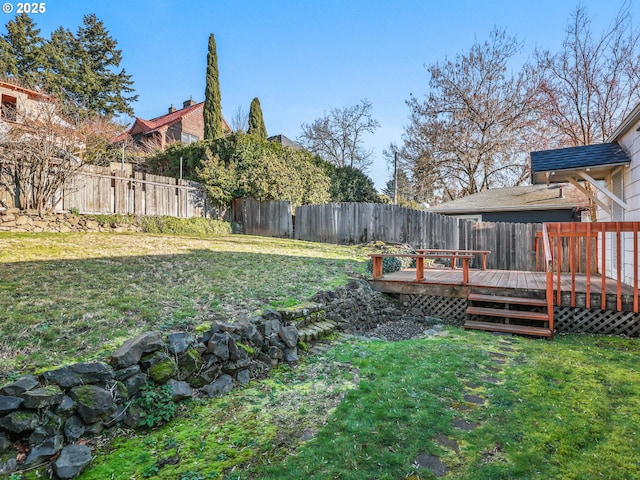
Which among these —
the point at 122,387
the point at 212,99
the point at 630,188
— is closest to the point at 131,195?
the point at 122,387

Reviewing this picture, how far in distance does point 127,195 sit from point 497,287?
11039 mm

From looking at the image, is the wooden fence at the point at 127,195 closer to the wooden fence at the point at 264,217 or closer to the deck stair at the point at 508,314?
the wooden fence at the point at 264,217

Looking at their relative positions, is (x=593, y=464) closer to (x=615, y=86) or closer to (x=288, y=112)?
(x=615, y=86)

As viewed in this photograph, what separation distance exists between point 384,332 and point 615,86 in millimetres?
12995

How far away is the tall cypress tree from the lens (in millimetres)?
20594

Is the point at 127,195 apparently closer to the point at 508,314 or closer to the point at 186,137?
A: the point at 508,314

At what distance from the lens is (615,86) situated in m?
11.6

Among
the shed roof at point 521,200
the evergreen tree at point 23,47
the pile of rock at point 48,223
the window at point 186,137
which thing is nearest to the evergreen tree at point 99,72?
the evergreen tree at point 23,47

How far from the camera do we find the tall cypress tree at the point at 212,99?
20.6 m

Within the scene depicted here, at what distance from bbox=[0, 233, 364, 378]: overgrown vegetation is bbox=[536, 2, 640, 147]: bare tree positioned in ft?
35.5

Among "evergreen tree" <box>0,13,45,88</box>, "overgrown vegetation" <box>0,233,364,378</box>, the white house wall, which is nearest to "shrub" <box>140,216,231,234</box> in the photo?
"overgrown vegetation" <box>0,233,364,378</box>

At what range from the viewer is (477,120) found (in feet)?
58.4

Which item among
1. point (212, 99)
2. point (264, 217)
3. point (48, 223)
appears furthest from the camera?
point (212, 99)

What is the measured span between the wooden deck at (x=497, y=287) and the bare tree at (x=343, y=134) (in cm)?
1932
